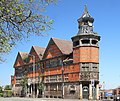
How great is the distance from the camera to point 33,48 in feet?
305

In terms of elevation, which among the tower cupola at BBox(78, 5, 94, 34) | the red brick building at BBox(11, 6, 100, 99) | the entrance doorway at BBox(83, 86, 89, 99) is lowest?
the entrance doorway at BBox(83, 86, 89, 99)

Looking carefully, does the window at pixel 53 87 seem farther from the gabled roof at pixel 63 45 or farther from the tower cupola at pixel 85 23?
the tower cupola at pixel 85 23

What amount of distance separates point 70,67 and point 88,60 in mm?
6110

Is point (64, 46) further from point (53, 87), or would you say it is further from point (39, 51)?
point (39, 51)

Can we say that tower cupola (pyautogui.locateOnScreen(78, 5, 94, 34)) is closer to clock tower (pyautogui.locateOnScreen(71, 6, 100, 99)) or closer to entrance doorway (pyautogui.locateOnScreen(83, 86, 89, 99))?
clock tower (pyautogui.locateOnScreen(71, 6, 100, 99))

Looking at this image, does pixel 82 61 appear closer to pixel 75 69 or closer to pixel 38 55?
pixel 75 69

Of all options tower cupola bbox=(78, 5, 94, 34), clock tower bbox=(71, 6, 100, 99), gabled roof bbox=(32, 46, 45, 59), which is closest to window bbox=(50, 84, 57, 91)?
clock tower bbox=(71, 6, 100, 99)

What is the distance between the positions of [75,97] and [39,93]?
19.9 meters

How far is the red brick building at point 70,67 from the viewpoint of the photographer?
6756 cm

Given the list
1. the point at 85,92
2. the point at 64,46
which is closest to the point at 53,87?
the point at 64,46

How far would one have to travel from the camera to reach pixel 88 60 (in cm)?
6756

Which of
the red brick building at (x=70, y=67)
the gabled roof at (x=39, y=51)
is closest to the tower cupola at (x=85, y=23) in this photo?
the red brick building at (x=70, y=67)

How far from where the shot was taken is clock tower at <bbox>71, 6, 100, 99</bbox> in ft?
220

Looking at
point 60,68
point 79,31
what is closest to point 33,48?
point 60,68
